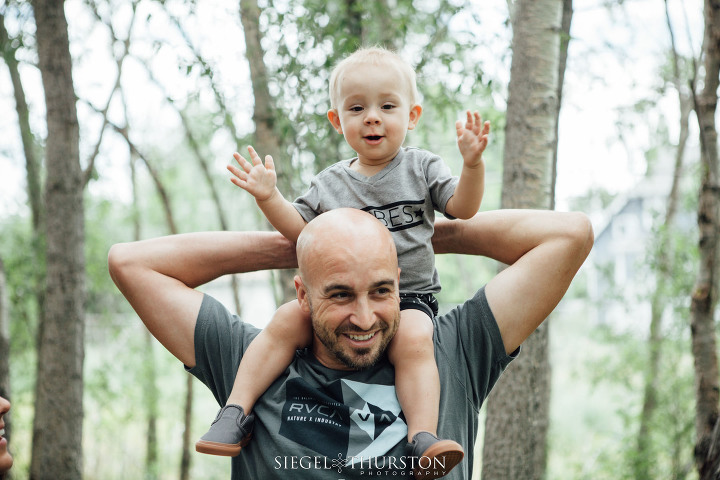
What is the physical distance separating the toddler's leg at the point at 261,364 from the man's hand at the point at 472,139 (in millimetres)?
721

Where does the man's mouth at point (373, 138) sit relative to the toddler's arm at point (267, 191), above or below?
above

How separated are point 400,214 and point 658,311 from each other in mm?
8183

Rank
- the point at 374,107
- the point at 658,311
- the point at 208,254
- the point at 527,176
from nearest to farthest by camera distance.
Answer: the point at 374,107
the point at 208,254
the point at 527,176
the point at 658,311

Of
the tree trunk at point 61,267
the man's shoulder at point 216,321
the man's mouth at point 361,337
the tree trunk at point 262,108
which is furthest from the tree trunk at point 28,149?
the man's mouth at point 361,337

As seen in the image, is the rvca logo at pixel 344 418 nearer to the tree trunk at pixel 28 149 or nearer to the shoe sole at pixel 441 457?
the shoe sole at pixel 441 457

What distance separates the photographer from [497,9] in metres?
5.80

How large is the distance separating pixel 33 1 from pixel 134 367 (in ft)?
28.7

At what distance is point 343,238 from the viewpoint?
6.61 feet

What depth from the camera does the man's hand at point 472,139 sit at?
77.9 inches

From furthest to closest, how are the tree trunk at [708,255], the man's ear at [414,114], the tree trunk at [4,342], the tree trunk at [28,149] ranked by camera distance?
1. the tree trunk at [28,149]
2. the tree trunk at [4,342]
3. the tree trunk at [708,255]
4. the man's ear at [414,114]

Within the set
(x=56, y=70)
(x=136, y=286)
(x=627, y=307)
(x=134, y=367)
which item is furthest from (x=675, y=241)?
(x=134, y=367)

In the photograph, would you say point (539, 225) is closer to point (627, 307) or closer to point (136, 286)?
point (136, 286)

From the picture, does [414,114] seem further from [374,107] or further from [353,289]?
[353,289]

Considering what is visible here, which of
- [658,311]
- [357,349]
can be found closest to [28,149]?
[357,349]
